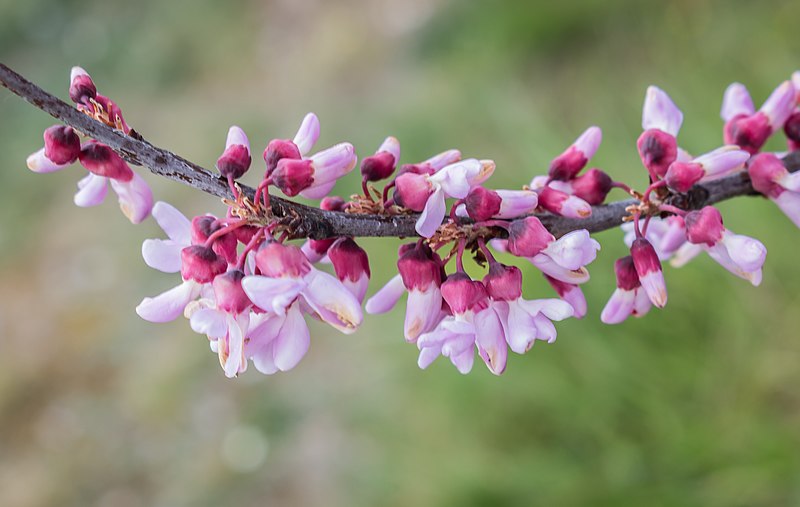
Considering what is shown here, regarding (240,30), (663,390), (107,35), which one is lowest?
(663,390)

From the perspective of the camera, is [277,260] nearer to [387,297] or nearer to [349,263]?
[349,263]

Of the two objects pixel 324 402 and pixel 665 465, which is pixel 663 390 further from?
pixel 324 402

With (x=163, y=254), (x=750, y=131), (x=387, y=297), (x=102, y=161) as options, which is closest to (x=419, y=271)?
(x=387, y=297)

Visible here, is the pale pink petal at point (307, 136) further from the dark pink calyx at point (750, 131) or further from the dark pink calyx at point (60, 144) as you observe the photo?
the dark pink calyx at point (750, 131)

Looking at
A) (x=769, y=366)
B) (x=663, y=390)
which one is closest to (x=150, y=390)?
(x=663, y=390)

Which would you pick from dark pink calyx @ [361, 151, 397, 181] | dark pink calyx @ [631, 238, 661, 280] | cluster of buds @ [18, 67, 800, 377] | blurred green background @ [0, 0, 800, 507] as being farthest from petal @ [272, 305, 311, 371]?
blurred green background @ [0, 0, 800, 507]
